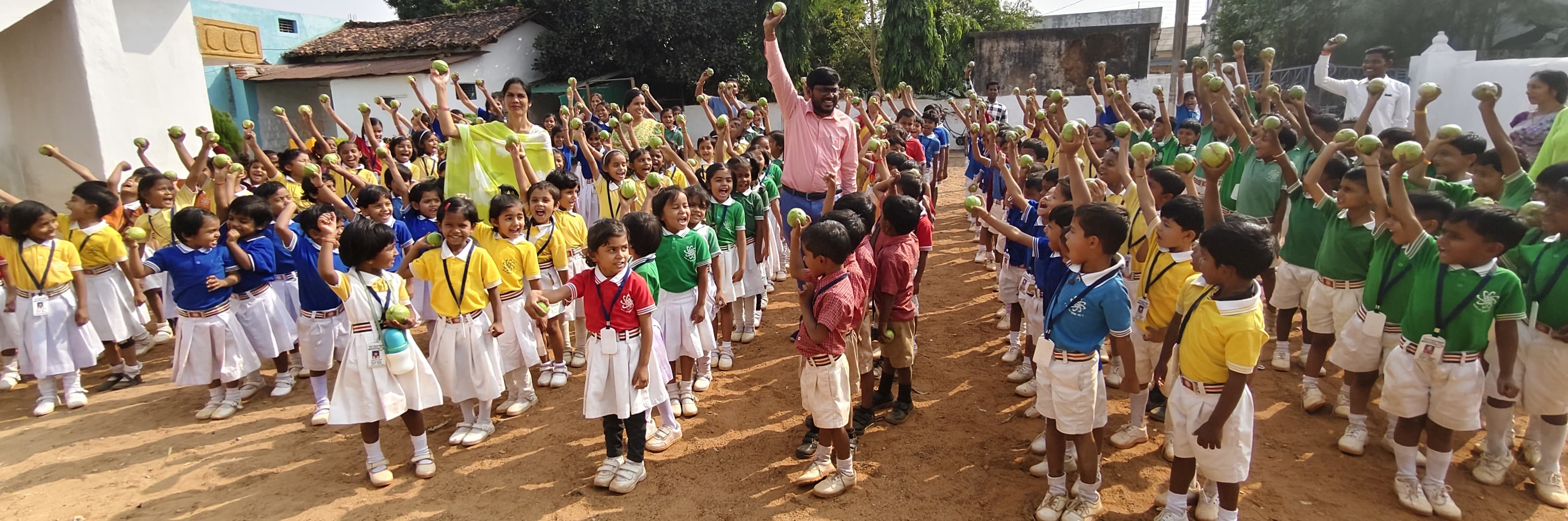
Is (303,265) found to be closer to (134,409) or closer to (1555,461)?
(134,409)

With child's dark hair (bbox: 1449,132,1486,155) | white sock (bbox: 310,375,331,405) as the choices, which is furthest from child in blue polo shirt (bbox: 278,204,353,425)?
child's dark hair (bbox: 1449,132,1486,155)

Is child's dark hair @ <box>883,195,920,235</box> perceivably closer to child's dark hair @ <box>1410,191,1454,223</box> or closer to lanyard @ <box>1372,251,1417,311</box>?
lanyard @ <box>1372,251,1417,311</box>

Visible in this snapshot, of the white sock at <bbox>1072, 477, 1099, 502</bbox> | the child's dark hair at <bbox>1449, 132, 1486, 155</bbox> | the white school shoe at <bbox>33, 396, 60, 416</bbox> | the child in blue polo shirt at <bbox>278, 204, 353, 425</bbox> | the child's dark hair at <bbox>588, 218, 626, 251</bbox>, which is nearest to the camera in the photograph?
the white sock at <bbox>1072, 477, 1099, 502</bbox>

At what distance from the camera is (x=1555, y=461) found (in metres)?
3.60

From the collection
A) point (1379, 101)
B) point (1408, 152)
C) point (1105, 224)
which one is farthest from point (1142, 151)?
point (1379, 101)

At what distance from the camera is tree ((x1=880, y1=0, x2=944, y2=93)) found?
21797mm

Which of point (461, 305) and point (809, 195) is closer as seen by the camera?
point (461, 305)

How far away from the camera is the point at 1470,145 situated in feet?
14.3

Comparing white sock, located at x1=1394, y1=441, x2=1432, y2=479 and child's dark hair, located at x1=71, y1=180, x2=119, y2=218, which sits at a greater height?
child's dark hair, located at x1=71, y1=180, x2=119, y2=218

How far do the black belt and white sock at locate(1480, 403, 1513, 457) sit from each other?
389 cm

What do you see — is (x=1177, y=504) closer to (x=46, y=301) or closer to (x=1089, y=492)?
(x=1089, y=492)

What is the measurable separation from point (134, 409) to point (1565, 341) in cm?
813

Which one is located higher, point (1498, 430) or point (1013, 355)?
point (1498, 430)

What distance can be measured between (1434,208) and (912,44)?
19.5m
